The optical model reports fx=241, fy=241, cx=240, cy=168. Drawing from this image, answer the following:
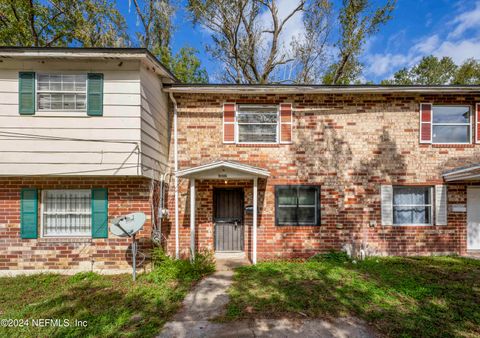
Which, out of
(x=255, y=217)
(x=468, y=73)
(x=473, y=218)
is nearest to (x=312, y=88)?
(x=255, y=217)

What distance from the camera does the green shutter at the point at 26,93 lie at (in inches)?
227

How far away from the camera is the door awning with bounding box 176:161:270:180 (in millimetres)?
6363

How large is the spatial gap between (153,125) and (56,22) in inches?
427

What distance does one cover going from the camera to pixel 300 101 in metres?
7.52

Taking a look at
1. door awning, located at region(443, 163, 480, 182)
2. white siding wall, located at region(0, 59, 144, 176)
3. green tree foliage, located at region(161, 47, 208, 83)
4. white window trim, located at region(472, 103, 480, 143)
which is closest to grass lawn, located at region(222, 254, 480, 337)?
door awning, located at region(443, 163, 480, 182)

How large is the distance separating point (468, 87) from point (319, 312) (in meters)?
7.89

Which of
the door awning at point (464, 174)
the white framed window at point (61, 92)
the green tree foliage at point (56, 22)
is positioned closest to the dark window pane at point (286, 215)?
the door awning at point (464, 174)

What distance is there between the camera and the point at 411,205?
751 cm

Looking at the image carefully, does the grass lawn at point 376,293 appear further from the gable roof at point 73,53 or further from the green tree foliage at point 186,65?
the green tree foliage at point 186,65

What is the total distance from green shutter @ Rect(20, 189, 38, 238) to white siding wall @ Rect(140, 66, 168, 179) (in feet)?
9.67

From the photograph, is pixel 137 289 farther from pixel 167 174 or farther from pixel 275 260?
pixel 275 260

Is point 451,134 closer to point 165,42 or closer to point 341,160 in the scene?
point 341,160

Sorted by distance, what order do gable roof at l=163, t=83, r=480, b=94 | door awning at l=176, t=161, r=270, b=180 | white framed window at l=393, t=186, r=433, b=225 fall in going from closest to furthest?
door awning at l=176, t=161, r=270, b=180, gable roof at l=163, t=83, r=480, b=94, white framed window at l=393, t=186, r=433, b=225

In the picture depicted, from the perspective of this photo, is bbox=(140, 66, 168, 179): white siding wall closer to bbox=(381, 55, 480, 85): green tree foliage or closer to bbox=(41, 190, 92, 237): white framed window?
bbox=(41, 190, 92, 237): white framed window
